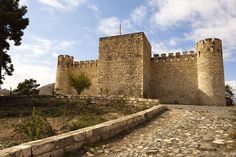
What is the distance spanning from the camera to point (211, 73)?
70.4 ft

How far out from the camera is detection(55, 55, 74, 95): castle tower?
3078cm

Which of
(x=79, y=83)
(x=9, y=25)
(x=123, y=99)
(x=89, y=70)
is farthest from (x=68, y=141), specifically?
(x=89, y=70)

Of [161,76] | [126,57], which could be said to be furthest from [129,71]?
[161,76]

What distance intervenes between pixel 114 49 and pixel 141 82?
15.4 feet

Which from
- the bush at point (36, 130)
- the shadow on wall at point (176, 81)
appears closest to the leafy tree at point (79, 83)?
→ the shadow on wall at point (176, 81)

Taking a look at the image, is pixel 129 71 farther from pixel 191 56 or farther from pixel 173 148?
pixel 173 148

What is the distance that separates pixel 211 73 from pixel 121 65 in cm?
883

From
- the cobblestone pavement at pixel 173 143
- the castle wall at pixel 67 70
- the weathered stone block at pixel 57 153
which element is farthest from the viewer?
the castle wall at pixel 67 70

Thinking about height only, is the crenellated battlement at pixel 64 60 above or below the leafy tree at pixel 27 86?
above

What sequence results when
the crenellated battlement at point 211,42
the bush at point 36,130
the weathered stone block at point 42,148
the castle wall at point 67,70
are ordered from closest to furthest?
the weathered stone block at point 42,148 < the bush at point 36,130 < the crenellated battlement at point 211,42 < the castle wall at point 67,70

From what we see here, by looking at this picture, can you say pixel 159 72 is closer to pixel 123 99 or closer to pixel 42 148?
pixel 123 99

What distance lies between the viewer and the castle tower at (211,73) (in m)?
21.2

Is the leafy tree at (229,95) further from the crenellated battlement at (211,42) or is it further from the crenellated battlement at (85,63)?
the crenellated battlement at (85,63)

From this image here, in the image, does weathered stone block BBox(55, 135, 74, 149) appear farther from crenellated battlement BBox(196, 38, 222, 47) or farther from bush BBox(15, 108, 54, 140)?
crenellated battlement BBox(196, 38, 222, 47)
